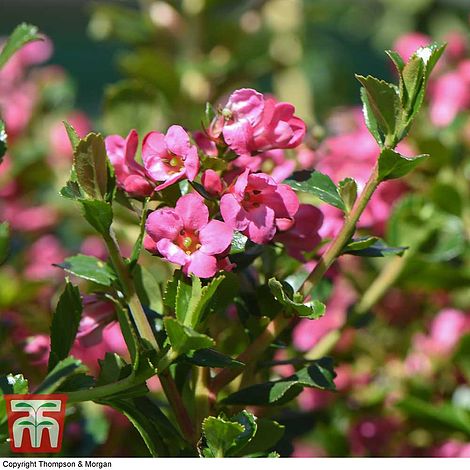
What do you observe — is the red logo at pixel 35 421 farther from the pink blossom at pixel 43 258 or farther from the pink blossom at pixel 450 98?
the pink blossom at pixel 450 98

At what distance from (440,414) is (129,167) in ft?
1.40

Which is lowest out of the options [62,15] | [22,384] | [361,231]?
[62,15]

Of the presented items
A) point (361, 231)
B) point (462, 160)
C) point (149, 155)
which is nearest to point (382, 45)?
point (462, 160)

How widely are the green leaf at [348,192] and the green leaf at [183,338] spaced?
16 centimetres

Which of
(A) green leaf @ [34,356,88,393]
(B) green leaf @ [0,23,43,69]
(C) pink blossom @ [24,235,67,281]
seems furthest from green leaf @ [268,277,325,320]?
(C) pink blossom @ [24,235,67,281]

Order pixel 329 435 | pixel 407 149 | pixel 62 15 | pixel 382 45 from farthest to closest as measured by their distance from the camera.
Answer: pixel 62 15 < pixel 382 45 < pixel 407 149 < pixel 329 435

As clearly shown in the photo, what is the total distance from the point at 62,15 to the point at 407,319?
9.89ft

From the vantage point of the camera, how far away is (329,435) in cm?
98

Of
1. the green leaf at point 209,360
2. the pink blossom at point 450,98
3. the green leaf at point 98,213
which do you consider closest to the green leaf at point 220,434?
the green leaf at point 209,360

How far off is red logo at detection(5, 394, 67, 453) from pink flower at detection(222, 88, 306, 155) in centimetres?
21

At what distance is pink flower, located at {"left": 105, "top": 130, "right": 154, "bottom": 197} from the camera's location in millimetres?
604

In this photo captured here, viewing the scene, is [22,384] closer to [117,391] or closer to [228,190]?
[117,391]

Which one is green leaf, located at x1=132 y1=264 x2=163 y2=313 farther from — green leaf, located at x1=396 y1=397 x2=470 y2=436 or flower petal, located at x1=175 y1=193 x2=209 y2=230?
green leaf, located at x1=396 y1=397 x2=470 y2=436

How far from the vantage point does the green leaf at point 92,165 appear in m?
0.55
